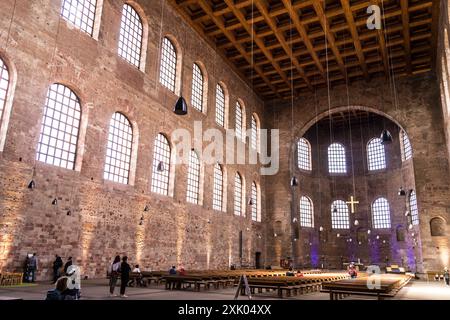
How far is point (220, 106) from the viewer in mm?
22719

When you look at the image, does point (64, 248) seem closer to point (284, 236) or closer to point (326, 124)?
point (284, 236)

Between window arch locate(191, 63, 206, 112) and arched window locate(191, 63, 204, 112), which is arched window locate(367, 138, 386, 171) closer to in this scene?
window arch locate(191, 63, 206, 112)

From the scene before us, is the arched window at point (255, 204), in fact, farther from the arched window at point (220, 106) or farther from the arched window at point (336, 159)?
the arched window at point (336, 159)

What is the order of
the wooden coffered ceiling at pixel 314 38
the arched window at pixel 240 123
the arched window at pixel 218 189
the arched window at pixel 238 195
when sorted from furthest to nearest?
1. the arched window at pixel 240 123
2. the arched window at pixel 238 195
3. the arched window at pixel 218 189
4. the wooden coffered ceiling at pixel 314 38

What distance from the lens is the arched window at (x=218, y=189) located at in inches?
824

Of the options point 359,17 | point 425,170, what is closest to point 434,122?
point 425,170

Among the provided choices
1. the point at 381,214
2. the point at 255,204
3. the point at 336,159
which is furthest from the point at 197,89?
the point at 381,214

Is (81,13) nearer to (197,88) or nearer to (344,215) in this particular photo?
(197,88)

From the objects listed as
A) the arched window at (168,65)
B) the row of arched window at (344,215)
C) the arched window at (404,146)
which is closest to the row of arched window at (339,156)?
the arched window at (404,146)

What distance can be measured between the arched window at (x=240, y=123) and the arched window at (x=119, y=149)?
34.5ft

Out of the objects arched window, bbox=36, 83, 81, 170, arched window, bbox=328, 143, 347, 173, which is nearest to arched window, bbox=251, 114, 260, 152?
arched window, bbox=328, 143, 347, 173

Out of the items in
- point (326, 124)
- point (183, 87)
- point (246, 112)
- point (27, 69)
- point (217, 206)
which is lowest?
point (217, 206)

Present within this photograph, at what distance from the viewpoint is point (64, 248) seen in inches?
452
